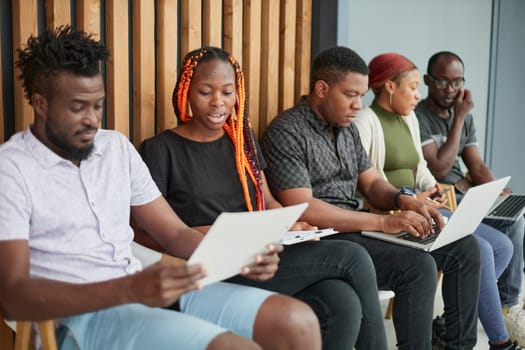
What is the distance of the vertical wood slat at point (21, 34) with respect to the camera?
2.25m

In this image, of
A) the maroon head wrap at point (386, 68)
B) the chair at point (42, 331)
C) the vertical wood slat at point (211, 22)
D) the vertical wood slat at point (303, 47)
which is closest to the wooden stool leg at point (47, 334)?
the chair at point (42, 331)

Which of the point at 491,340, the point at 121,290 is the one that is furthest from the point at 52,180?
the point at 491,340

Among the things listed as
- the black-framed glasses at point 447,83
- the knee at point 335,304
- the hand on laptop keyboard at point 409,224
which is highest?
the black-framed glasses at point 447,83

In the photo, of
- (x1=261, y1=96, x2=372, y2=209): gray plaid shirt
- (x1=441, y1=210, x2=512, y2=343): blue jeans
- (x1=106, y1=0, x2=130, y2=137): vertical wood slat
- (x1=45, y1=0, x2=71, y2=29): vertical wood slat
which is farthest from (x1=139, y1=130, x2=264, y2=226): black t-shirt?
(x1=441, y1=210, x2=512, y2=343): blue jeans

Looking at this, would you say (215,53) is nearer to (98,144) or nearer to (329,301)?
(98,144)

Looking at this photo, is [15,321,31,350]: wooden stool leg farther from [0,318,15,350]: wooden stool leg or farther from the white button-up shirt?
[0,318,15,350]: wooden stool leg

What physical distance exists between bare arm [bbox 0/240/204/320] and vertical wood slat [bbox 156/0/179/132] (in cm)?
121

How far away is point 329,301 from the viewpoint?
2.17m

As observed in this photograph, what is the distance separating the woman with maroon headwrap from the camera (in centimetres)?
319

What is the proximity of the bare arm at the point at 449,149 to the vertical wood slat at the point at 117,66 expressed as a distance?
180 centimetres

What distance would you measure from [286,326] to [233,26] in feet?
5.28

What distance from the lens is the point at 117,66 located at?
2537mm

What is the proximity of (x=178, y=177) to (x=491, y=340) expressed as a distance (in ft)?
5.16

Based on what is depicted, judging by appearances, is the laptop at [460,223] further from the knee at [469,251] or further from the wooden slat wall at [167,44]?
the wooden slat wall at [167,44]
